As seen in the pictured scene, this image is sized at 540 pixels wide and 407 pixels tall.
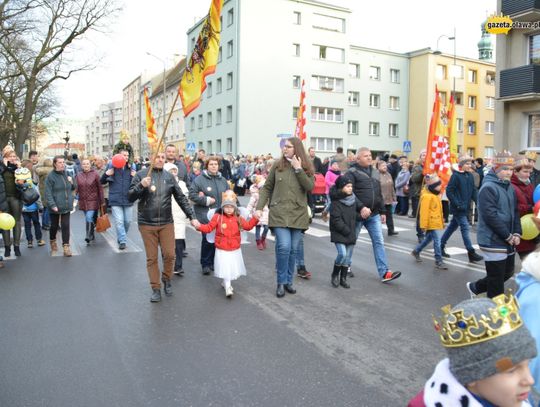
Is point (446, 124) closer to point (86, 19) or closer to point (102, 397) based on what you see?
point (102, 397)

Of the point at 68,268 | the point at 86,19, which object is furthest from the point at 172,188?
the point at 86,19

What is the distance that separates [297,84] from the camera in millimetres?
43094

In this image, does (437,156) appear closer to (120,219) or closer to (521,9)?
(120,219)

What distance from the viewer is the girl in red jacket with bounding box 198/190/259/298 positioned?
6594 mm

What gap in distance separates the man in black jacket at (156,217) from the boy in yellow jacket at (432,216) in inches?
173

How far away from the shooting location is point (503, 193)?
557 centimetres

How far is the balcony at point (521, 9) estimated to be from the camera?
71.7 ft

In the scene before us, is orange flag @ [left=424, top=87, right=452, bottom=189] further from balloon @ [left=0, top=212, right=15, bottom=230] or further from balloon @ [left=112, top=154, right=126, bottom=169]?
balloon @ [left=0, top=212, right=15, bottom=230]

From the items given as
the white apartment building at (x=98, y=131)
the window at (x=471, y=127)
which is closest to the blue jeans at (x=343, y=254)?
the window at (x=471, y=127)

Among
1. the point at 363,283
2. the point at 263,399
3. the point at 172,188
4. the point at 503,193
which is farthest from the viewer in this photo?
the point at 363,283

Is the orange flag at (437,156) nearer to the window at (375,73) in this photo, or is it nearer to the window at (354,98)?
the window at (354,98)

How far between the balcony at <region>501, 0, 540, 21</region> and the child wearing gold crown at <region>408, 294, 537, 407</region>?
2426cm

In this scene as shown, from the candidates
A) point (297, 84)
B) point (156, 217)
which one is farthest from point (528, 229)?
point (297, 84)

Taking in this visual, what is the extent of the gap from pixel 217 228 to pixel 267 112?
3574cm
